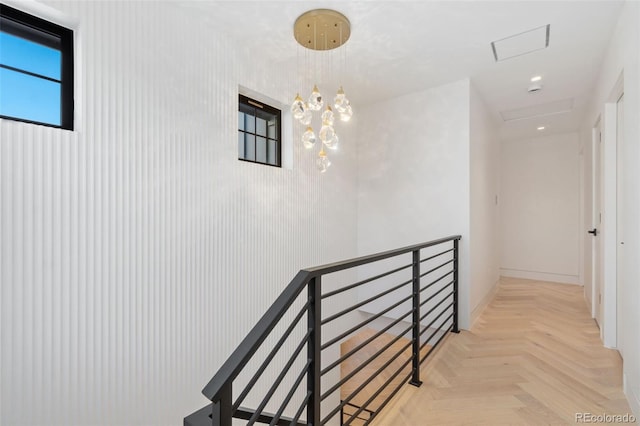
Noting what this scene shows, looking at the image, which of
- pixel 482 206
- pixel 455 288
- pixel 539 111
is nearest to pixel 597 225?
pixel 482 206

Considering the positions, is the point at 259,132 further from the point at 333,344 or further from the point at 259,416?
the point at 259,416

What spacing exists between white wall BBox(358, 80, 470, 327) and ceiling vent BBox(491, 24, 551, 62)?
20.8 inches

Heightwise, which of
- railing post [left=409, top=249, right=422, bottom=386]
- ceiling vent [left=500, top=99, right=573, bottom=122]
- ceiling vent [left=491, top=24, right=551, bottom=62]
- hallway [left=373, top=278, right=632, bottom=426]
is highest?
ceiling vent [left=491, top=24, right=551, bottom=62]

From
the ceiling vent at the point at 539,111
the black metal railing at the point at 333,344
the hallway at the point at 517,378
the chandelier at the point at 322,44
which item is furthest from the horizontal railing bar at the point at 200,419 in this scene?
the ceiling vent at the point at 539,111

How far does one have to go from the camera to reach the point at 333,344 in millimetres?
2658

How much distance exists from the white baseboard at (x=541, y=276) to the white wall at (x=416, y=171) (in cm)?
315

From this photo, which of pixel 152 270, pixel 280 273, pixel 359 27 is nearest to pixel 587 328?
pixel 280 273

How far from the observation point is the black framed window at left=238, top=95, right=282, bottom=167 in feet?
9.13

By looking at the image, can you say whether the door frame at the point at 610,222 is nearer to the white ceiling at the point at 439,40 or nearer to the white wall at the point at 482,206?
the white ceiling at the point at 439,40

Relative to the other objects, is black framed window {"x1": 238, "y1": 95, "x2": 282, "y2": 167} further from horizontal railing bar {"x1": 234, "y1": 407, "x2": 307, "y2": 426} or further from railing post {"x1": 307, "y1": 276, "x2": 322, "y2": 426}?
horizontal railing bar {"x1": 234, "y1": 407, "x2": 307, "y2": 426}

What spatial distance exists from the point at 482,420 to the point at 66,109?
2829mm

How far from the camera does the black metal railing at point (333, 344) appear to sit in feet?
3.33

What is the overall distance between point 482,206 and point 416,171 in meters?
0.94

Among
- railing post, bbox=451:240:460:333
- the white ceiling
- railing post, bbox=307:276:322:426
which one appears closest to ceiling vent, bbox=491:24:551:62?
the white ceiling
